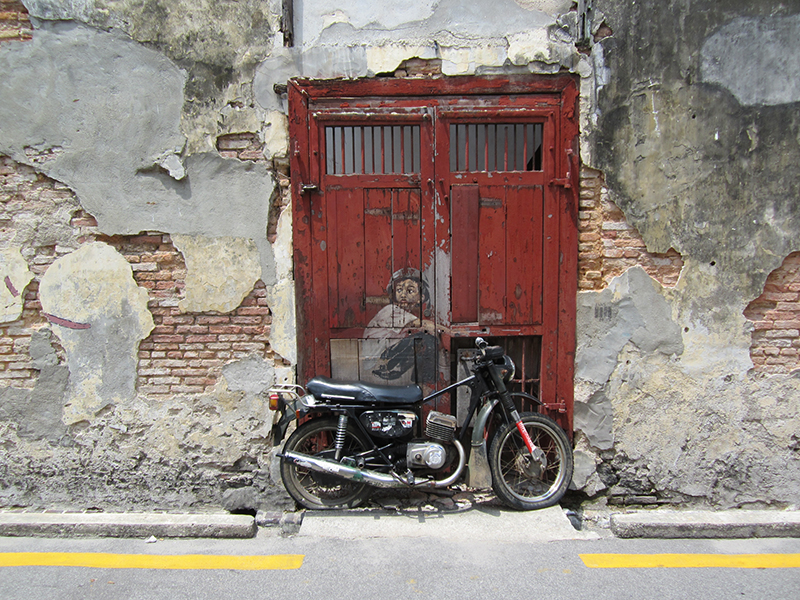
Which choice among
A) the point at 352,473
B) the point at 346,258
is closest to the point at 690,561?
the point at 352,473

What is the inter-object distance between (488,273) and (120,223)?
2743mm

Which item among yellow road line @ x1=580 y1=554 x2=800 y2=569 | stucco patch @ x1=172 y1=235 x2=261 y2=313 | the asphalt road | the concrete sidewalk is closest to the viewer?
the asphalt road

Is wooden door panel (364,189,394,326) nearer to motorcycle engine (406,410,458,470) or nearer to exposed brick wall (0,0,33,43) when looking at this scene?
motorcycle engine (406,410,458,470)

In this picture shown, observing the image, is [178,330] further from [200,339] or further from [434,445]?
[434,445]

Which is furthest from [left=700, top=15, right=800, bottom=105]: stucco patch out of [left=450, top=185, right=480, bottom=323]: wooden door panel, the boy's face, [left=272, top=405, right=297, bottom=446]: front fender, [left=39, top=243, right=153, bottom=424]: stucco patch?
[left=39, top=243, right=153, bottom=424]: stucco patch

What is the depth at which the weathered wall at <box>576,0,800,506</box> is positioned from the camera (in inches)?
145

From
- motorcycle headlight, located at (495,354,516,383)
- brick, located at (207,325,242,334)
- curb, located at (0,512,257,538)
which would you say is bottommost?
curb, located at (0,512,257,538)

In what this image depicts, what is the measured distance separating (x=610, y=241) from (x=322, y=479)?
273 centimetres

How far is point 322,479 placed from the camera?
3674mm

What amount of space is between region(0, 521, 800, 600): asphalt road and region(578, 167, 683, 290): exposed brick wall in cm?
187

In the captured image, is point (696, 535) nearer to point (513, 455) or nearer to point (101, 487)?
point (513, 455)

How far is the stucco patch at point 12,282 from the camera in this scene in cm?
378

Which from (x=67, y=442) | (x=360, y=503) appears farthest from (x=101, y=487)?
(x=360, y=503)

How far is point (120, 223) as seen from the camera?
3.78 m
